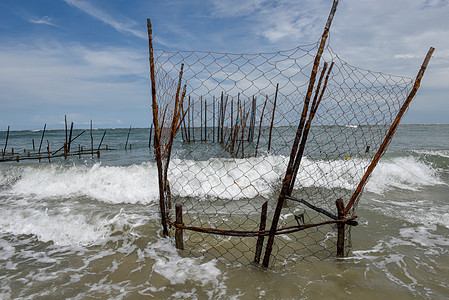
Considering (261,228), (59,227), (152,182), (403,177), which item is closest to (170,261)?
(261,228)

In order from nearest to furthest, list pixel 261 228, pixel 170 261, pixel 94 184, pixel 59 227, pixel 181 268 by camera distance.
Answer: pixel 261 228, pixel 181 268, pixel 170 261, pixel 59 227, pixel 94 184

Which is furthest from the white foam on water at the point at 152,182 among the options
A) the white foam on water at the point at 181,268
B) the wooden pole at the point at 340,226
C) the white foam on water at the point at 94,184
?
the wooden pole at the point at 340,226

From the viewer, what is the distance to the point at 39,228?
462cm

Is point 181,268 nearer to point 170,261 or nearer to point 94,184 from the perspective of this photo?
point 170,261

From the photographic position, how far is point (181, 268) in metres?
3.31

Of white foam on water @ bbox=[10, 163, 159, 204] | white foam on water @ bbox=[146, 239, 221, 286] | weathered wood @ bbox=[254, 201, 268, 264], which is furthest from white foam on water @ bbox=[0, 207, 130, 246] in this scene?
weathered wood @ bbox=[254, 201, 268, 264]

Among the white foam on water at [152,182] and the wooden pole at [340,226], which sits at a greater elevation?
the wooden pole at [340,226]

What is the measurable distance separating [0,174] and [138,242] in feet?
26.1

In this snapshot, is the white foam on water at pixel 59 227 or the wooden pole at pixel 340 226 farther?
the white foam on water at pixel 59 227

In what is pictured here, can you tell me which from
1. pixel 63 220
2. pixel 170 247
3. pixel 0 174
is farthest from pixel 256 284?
pixel 0 174

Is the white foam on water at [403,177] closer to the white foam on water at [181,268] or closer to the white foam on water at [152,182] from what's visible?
the white foam on water at [152,182]

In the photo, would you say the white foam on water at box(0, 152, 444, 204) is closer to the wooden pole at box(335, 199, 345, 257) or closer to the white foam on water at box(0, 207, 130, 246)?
the white foam on water at box(0, 207, 130, 246)

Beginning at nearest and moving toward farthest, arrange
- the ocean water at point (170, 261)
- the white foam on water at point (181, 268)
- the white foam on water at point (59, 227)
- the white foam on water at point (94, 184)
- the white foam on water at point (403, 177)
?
the ocean water at point (170, 261), the white foam on water at point (181, 268), the white foam on water at point (59, 227), the white foam on water at point (94, 184), the white foam on water at point (403, 177)

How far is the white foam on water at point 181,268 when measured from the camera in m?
3.10
